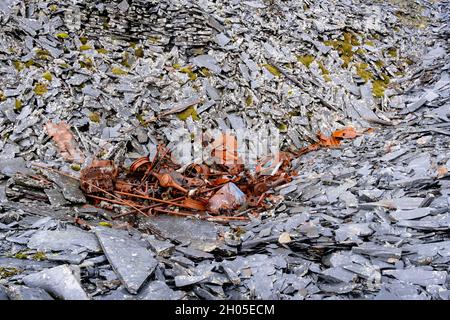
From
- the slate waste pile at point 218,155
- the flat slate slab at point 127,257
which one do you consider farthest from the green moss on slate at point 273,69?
the flat slate slab at point 127,257

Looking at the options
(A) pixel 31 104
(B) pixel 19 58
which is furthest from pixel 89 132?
(B) pixel 19 58

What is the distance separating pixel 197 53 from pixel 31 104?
12.9 ft

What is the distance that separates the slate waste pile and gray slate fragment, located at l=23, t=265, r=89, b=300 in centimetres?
2

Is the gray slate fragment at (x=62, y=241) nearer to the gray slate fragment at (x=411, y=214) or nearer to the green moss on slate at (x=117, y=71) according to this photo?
the gray slate fragment at (x=411, y=214)

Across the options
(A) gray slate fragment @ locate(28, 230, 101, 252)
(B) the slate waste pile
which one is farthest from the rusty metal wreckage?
(A) gray slate fragment @ locate(28, 230, 101, 252)

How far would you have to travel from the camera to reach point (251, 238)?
569 centimetres

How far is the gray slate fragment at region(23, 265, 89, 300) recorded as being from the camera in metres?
3.72

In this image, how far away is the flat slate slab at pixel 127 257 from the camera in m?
4.11

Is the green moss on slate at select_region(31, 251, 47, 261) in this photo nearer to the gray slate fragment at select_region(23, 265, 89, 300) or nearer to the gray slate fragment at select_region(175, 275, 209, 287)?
the gray slate fragment at select_region(23, 265, 89, 300)

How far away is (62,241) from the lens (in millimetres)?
4688

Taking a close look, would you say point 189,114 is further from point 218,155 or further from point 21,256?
point 21,256

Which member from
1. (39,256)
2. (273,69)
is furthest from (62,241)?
(273,69)

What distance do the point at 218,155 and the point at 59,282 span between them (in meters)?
4.70

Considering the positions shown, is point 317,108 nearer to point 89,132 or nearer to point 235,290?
point 89,132
